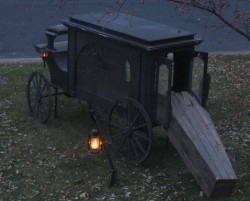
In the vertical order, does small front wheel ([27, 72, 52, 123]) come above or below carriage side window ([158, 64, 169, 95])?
below

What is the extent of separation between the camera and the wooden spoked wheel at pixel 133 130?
838 cm

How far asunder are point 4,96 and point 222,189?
5.47 meters

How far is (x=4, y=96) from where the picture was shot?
11703 mm

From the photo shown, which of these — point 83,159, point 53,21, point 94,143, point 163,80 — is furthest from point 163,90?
point 53,21

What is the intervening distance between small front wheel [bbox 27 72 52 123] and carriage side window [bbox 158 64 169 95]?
2.28m

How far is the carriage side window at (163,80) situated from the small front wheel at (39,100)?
7.48 ft

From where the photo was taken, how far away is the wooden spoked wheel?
8383 mm

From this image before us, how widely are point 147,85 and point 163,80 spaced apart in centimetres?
23

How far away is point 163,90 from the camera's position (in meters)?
8.45

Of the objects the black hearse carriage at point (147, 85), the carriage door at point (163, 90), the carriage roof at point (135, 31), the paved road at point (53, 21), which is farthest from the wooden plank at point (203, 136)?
the paved road at point (53, 21)

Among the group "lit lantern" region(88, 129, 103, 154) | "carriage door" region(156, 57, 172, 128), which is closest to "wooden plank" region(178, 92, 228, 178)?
"carriage door" region(156, 57, 172, 128)

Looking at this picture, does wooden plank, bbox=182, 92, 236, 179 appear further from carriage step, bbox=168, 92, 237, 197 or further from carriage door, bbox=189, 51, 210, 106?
carriage door, bbox=189, 51, 210, 106

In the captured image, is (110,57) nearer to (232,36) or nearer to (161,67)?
(161,67)

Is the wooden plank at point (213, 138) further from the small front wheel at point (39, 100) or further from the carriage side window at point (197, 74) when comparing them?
the small front wheel at point (39, 100)
